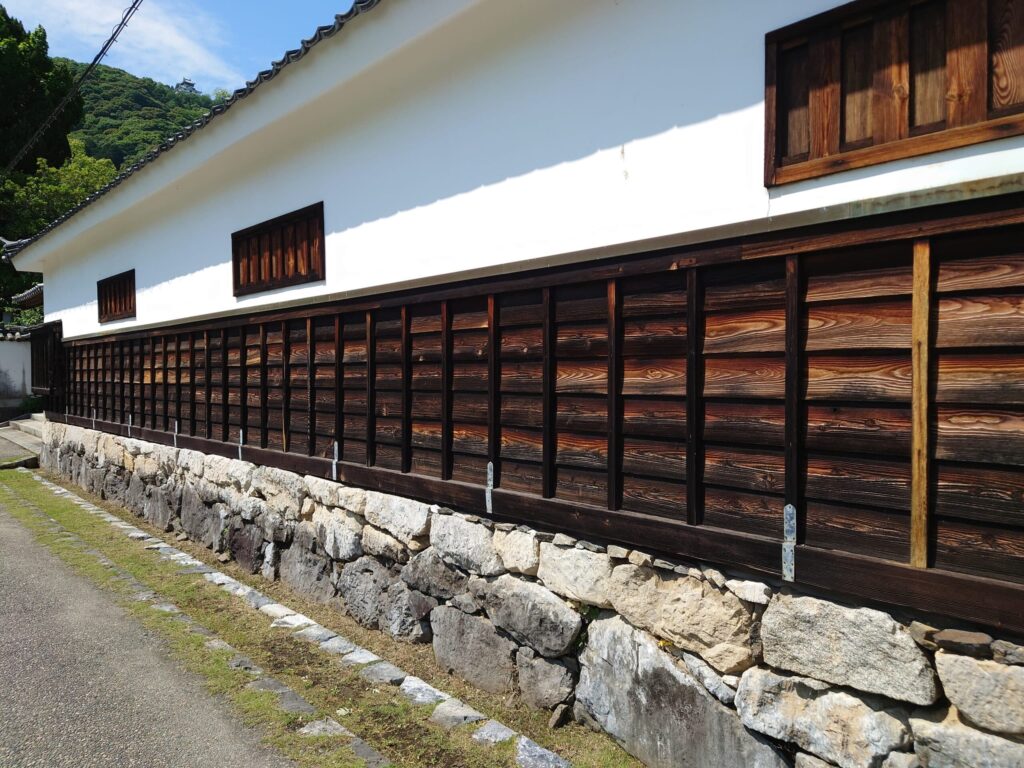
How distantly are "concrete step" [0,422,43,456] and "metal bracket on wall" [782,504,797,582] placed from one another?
62.4 ft

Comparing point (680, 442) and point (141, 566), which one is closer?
point (680, 442)

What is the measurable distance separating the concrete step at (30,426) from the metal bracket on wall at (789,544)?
71.8 feet

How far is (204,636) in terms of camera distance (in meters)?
5.54

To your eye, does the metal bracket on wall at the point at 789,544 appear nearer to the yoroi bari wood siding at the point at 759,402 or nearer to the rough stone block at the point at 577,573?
the yoroi bari wood siding at the point at 759,402

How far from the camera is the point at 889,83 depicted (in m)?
2.91

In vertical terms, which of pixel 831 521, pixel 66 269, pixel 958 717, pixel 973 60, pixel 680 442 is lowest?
pixel 958 717

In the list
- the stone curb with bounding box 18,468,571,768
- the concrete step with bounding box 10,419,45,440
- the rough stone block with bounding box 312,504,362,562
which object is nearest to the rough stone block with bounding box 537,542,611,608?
the stone curb with bounding box 18,468,571,768

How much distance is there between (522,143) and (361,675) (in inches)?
154

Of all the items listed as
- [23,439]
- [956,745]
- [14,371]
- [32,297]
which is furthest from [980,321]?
[14,371]

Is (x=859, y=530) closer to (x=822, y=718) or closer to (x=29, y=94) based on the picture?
(x=822, y=718)

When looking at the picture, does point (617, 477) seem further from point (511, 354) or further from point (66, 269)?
point (66, 269)

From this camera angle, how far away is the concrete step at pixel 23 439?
1786cm

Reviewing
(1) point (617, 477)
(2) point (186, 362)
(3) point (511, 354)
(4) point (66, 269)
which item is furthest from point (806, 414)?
(4) point (66, 269)

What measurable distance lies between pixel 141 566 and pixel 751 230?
24.6 ft
